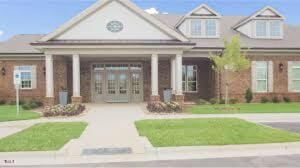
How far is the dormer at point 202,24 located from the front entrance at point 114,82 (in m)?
4.18

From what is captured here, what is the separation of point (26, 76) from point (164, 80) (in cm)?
926

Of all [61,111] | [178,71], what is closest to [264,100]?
[178,71]

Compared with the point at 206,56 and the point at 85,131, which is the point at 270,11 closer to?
the point at 206,56

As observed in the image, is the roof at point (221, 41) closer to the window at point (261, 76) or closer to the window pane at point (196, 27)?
the window pane at point (196, 27)

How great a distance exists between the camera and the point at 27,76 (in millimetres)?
28500

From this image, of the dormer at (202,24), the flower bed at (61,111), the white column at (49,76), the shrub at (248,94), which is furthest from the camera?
the dormer at (202,24)

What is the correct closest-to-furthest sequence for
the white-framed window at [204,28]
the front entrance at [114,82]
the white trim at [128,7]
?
the white trim at [128,7] < the white-framed window at [204,28] < the front entrance at [114,82]

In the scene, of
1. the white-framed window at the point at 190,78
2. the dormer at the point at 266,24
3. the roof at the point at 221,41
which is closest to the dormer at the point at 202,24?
the roof at the point at 221,41

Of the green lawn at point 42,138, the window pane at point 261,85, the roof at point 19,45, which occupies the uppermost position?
the roof at point 19,45

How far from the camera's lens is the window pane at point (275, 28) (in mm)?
29144

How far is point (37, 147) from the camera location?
10492 millimetres

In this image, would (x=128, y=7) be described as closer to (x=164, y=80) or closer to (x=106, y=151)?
(x=164, y=80)

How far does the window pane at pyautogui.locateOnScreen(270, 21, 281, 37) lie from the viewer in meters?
29.1

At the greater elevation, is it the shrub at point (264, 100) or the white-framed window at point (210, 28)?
the white-framed window at point (210, 28)
